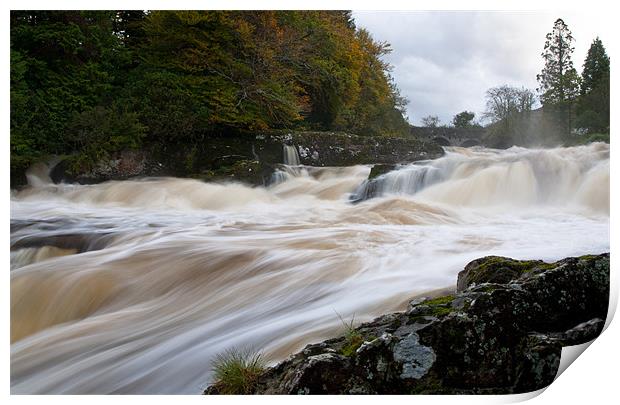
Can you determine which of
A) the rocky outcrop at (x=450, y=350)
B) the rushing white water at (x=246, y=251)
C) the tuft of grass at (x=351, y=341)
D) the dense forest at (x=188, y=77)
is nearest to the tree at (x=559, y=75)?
the rushing white water at (x=246, y=251)

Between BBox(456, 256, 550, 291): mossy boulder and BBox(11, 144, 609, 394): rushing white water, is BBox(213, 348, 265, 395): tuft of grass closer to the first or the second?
BBox(11, 144, 609, 394): rushing white water

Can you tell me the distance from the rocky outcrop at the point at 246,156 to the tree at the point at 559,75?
27.3 inches

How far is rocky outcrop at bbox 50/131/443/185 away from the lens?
3.68 m

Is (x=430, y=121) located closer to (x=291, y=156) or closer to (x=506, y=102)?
(x=506, y=102)

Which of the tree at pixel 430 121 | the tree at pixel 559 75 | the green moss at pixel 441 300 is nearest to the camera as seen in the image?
the green moss at pixel 441 300

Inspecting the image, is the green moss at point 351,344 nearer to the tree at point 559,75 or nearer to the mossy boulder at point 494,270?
the mossy boulder at point 494,270

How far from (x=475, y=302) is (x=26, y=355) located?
230 centimetres

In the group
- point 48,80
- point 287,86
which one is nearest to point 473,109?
point 287,86

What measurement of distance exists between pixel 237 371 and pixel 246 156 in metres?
1.33

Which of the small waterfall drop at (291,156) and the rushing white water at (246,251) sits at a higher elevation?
the small waterfall drop at (291,156)

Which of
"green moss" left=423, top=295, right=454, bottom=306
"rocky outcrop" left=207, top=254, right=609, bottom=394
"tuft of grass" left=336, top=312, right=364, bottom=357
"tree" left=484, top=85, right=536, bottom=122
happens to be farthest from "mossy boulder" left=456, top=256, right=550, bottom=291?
"tree" left=484, top=85, right=536, bottom=122

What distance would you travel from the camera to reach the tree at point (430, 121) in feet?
12.2

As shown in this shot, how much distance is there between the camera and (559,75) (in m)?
3.63

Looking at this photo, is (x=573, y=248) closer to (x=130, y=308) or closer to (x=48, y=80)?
(x=130, y=308)
